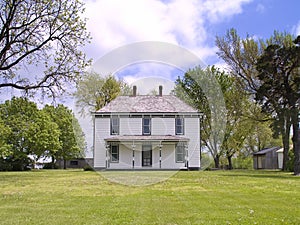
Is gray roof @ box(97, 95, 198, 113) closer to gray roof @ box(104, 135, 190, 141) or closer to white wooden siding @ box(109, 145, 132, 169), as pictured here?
gray roof @ box(104, 135, 190, 141)

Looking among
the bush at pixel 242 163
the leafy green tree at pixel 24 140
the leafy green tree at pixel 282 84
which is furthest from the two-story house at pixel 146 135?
the bush at pixel 242 163

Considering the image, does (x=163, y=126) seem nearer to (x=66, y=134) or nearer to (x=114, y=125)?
(x=114, y=125)

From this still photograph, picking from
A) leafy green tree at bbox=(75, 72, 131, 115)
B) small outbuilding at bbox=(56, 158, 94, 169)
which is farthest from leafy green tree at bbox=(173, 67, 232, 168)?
small outbuilding at bbox=(56, 158, 94, 169)

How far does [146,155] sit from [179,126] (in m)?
4.17

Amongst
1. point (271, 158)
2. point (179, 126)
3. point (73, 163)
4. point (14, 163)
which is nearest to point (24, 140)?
point (14, 163)

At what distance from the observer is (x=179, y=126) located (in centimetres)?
3525

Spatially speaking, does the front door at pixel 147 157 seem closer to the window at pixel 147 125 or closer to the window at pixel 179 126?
the window at pixel 147 125

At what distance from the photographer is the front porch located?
3428 centimetres

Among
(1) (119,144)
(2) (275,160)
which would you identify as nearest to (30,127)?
(1) (119,144)

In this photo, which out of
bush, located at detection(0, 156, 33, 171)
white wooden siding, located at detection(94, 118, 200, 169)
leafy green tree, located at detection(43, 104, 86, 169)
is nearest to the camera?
white wooden siding, located at detection(94, 118, 200, 169)

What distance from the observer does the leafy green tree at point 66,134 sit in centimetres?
5284

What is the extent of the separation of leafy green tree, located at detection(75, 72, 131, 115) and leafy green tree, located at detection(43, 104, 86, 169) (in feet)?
25.4

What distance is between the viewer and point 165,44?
20.8m

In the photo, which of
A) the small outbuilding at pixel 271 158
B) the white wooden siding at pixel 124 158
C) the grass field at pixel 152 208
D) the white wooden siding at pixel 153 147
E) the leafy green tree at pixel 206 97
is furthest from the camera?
the small outbuilding at pixel 271 158
